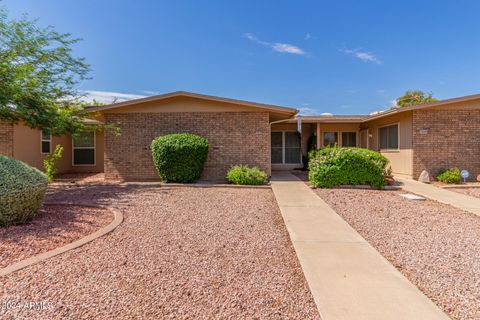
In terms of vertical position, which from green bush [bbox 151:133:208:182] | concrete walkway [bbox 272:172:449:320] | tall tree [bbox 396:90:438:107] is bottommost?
concrete walkway [bbox 272:172:449:320]

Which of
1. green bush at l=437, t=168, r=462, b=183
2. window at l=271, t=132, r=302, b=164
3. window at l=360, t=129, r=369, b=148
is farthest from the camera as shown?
window at l=271, t=132, r=302, b=164

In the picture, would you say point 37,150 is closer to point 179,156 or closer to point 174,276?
point 179,156

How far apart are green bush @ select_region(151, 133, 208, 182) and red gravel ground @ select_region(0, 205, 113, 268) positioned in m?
3.76

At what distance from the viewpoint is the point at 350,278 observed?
115 inches

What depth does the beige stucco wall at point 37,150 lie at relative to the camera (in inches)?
457

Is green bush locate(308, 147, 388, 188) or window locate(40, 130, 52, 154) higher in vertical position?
window locate(40, 130, 52, 154)

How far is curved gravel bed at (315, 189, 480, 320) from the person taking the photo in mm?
2688

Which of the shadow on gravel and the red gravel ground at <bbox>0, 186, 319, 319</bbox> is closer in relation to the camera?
the red gravel ground at <bbox>0, 186, 319, 319</bbox>

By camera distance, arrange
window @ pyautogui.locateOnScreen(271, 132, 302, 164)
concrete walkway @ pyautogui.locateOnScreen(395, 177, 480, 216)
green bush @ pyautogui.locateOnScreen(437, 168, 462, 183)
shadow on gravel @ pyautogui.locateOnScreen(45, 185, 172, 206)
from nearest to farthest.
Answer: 1. concrete walkway @ pyautogui.locateOnScreen(395, 177, 480, 216)
2. shadow on gravel @ pyautogui.locateOnScreen(45, 185, 172, 206)
3. green bush @ pyautogui.locateOnScreen(437, 168, 462, 183)
4. window @ pyautogui.locateOnScreen(271, 132, 302, 164)

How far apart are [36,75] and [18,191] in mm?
5678

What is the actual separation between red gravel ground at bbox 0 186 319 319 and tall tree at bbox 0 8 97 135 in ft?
19.1

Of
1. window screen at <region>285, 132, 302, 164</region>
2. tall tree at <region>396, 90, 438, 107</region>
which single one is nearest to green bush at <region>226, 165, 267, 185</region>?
window screen at <region>285, 132, 302, 164</region>

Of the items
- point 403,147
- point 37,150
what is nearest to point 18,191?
point 37,150

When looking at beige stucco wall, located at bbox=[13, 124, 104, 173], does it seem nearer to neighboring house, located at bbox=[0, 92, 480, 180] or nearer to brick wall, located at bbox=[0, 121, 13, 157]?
brick wall, located at bbox=[0, 121, 13, 157]
